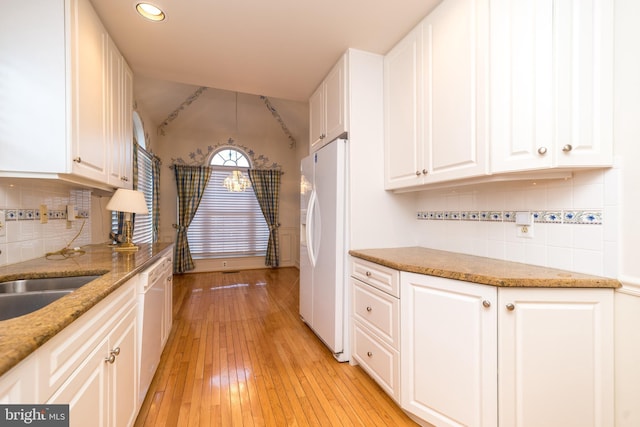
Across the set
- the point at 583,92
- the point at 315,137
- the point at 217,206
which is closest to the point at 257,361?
the point at 315,137

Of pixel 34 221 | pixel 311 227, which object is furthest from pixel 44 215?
pixel 311 227

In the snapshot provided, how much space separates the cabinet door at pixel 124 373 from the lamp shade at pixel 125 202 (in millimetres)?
841

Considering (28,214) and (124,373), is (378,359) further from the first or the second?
(28,214)

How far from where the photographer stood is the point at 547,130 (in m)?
1.26

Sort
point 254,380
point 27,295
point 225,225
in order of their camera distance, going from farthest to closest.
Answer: point 225,225
point 254,380
point 27,295

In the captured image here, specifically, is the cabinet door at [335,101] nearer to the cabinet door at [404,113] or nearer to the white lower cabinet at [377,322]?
the cabinet door at [404,113]

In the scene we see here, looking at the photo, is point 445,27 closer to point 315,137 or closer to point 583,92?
point 583,92

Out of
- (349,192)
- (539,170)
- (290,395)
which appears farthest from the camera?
(349,192)

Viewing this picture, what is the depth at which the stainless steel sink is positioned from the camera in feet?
3.77

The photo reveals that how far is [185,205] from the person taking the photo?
16.6ft

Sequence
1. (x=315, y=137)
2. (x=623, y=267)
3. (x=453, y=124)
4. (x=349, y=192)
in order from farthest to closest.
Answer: (x=315, y=137) → (x=349, y=192) → (x=453, y=124) → (x=623, y=267)

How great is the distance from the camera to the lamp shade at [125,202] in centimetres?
196

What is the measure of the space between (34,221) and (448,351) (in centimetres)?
247

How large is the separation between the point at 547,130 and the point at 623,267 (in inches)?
26.6
